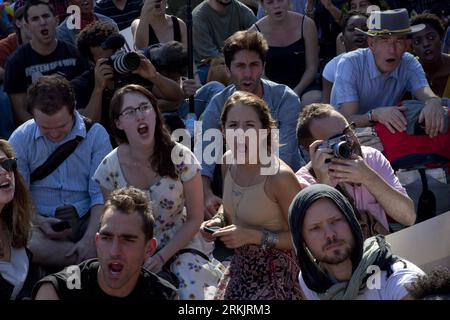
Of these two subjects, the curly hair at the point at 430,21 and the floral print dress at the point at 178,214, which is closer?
the floral print dress at the point at 178,214

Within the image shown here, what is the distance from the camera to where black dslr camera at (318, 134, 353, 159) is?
4.32m

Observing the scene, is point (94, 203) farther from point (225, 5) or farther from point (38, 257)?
point (225, 5)

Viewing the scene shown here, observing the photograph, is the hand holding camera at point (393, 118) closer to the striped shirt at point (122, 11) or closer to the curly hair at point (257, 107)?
the curly hair at point (257, 107)

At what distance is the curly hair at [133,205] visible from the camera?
404 cm

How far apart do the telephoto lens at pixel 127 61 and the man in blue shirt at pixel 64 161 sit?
620 mm

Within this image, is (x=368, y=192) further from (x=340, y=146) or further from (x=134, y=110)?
(x=134, y=110)

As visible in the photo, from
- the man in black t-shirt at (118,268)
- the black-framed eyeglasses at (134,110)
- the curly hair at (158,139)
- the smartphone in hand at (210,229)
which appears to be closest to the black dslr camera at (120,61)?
the curly hair at (158,139)

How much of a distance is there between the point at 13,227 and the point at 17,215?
0.06 metres

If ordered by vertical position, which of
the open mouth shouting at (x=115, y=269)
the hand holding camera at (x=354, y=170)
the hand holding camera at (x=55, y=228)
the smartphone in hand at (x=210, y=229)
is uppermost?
the hand holding camera at (x=354, y=170)

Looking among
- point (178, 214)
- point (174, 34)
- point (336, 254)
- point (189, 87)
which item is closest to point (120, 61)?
point (189, 87)

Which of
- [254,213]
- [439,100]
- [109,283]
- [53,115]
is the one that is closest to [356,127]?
[439,100]

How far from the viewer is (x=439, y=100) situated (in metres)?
5.50

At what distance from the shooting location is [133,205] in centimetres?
405
